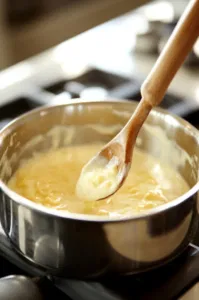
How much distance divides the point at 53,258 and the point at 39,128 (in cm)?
21

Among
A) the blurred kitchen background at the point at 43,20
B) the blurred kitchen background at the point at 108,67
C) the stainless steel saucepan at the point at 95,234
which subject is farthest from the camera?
the blurred kitchen background at the point at 43,20

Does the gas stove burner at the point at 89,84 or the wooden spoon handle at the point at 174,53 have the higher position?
the wooden spoon handle at the point at 174,53

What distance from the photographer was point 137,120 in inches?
22.4

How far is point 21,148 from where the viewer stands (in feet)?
2.23

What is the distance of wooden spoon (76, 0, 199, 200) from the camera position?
0.50m

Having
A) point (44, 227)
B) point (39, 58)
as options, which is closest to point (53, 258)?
point (44, 227)

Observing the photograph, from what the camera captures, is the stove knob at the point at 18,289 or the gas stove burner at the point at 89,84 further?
the gas stove burner at the point at 89,84

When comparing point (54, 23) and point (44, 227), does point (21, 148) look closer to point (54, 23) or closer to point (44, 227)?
point (44, 227)

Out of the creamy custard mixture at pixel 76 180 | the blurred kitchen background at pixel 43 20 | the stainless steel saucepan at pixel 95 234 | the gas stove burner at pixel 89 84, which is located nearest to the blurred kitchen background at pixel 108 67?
the gas stove burner at pixel 89 84

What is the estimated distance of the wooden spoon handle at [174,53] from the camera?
493 mm

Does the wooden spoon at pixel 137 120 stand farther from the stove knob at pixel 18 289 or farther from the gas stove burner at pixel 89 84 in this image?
the gas stove burner at pixel 89 84

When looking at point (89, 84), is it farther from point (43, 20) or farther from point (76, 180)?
point (43, 20)

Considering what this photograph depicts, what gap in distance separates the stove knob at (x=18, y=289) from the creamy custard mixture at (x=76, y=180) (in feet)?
0.34

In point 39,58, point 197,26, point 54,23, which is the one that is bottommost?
point 54,23
